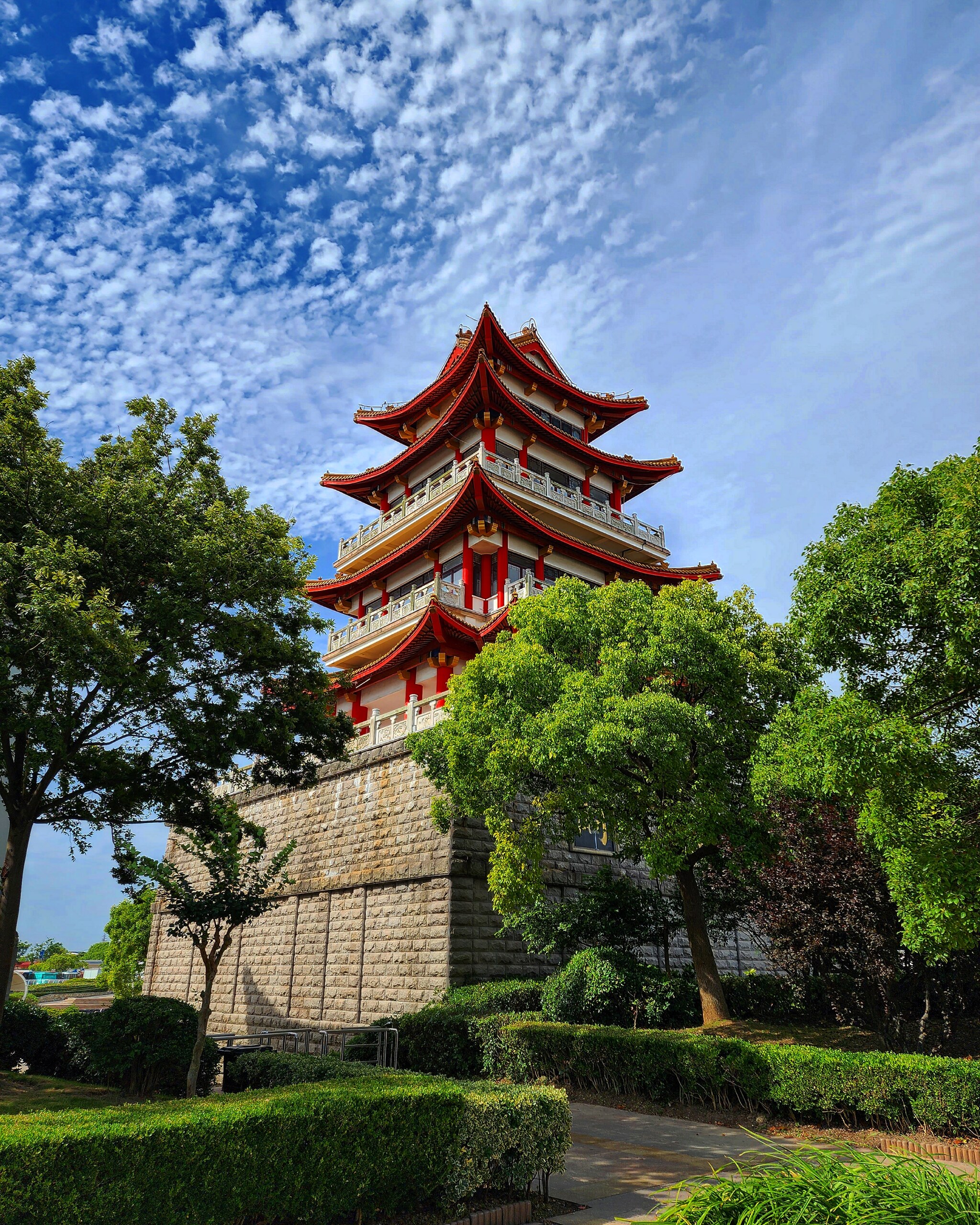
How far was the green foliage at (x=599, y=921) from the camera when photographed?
1652 cm

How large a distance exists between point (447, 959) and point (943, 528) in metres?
12.3

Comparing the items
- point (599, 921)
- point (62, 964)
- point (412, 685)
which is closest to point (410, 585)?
point (412, 685)

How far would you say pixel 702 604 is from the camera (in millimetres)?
15281

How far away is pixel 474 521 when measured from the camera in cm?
2636

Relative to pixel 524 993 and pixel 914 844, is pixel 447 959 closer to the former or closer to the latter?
pixel 524 993

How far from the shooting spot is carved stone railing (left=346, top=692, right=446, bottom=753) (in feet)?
64.6

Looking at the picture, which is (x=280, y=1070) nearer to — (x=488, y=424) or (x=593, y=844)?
(x=593, y=844)

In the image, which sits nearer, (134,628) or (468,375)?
(134,628)

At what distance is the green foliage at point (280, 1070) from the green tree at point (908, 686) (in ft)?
21.1

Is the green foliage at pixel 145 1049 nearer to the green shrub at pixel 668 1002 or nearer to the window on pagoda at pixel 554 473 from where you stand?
the green shrub at pixel 668 1002

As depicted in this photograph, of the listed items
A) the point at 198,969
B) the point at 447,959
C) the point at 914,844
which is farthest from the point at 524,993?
the point at 198,969

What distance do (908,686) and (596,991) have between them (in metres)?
7.70

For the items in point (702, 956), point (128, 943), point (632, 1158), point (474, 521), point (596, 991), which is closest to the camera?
point (632, 1158)

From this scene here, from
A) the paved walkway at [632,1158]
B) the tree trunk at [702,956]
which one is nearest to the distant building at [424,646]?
the tree trunk at [702,956]
